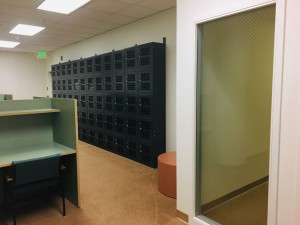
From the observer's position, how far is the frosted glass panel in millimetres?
2041

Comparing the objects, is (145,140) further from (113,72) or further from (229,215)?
(229,215)

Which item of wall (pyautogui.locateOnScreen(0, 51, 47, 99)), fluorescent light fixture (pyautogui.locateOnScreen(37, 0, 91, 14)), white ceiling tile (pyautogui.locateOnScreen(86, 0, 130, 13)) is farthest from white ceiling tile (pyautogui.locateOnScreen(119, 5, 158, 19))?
wall (pyautogui.locateOnScreen(0, 51, 47, 99))

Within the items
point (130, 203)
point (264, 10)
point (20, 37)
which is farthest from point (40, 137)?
point (20, 37)

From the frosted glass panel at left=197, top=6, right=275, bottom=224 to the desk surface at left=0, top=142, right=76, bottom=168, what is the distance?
4.83 ft

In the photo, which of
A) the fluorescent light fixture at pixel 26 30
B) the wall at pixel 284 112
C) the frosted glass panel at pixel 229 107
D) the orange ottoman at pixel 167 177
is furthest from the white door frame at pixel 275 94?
the fluorescent light fixture at pixel 26 30

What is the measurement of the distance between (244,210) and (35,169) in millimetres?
2090

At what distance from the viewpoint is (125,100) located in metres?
4.45

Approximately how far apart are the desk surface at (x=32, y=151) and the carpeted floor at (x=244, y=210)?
1.64 meters

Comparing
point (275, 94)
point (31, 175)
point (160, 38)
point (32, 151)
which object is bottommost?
point (31, 175)

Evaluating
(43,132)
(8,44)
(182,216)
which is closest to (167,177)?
(182,216)

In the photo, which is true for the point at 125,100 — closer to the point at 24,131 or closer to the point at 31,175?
the point at 24,131

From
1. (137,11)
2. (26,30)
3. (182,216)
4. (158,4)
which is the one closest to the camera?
(182,216)

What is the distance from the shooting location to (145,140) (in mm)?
4105

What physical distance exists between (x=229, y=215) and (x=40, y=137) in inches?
92.2
